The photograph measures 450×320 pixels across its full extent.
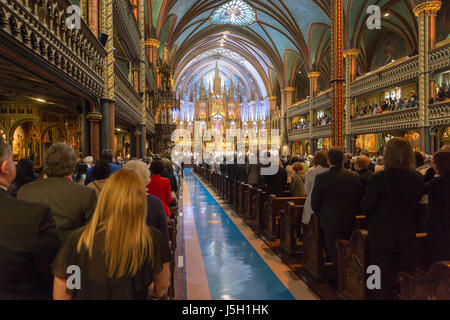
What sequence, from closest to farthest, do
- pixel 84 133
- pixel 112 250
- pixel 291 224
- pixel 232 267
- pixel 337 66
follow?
pixel 112 250
pixel 232 267
pixel 291 224
pixel 84 133
pixel 337 66

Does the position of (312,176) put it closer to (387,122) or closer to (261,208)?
(261,208)

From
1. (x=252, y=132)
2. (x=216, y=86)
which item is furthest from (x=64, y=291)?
(x=216, y=86)

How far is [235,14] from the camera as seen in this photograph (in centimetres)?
3225

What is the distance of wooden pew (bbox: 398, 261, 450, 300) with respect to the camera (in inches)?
91.5

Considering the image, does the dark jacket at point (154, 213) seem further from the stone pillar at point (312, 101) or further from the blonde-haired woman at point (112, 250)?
the stone pillar at point (312, 101)

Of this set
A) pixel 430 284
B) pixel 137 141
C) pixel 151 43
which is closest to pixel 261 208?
pixel 430 284

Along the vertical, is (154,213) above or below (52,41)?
below

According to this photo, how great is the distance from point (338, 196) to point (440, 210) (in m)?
1.11

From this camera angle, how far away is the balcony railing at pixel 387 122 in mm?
15577

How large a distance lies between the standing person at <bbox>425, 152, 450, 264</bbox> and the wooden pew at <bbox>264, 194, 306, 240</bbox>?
3.30 m

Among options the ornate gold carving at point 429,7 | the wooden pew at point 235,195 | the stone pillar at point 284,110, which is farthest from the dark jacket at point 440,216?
the stone pillar at point 284,110

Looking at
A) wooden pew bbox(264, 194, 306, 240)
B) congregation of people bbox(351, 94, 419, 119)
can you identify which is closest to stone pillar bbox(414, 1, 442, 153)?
congregation of people bbox(351, 94, 419, 119)

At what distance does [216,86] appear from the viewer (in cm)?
4756

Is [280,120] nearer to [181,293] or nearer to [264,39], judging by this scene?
[264,39]
